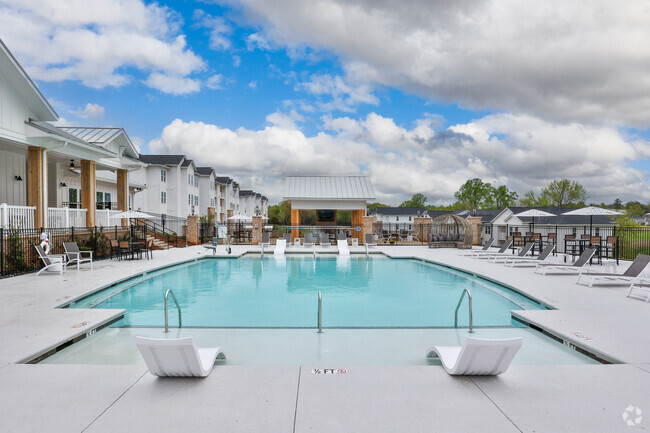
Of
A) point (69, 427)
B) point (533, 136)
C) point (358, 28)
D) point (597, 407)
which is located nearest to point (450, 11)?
point (358, 28)

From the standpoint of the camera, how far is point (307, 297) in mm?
9695

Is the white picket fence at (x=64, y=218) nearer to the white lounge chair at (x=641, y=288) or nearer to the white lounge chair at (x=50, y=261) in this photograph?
the white lounge chair at (x=50, y=261)

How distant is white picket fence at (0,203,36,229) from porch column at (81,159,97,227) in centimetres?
300

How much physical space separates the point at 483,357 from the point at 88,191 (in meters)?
18.4

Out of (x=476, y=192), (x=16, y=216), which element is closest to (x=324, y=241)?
(x=16, y=216)

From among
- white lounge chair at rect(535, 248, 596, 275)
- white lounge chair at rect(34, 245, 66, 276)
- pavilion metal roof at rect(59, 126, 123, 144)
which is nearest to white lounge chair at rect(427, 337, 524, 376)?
white lounge chair at rect(535, 248, 596, 275)

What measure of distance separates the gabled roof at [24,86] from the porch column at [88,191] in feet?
8.21

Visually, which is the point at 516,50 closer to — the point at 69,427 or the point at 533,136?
the point at 69,427

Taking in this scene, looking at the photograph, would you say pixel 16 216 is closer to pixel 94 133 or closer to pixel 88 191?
pixel 88 191

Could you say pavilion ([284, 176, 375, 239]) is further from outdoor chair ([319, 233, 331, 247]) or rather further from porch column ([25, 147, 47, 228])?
porch column ([25, 147, 47, 228])

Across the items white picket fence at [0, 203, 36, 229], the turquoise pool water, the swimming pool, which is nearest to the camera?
the swimming pool

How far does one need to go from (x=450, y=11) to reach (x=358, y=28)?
11.8 ft

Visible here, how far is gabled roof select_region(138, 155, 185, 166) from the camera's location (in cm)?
3584

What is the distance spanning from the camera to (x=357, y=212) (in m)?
27.0
